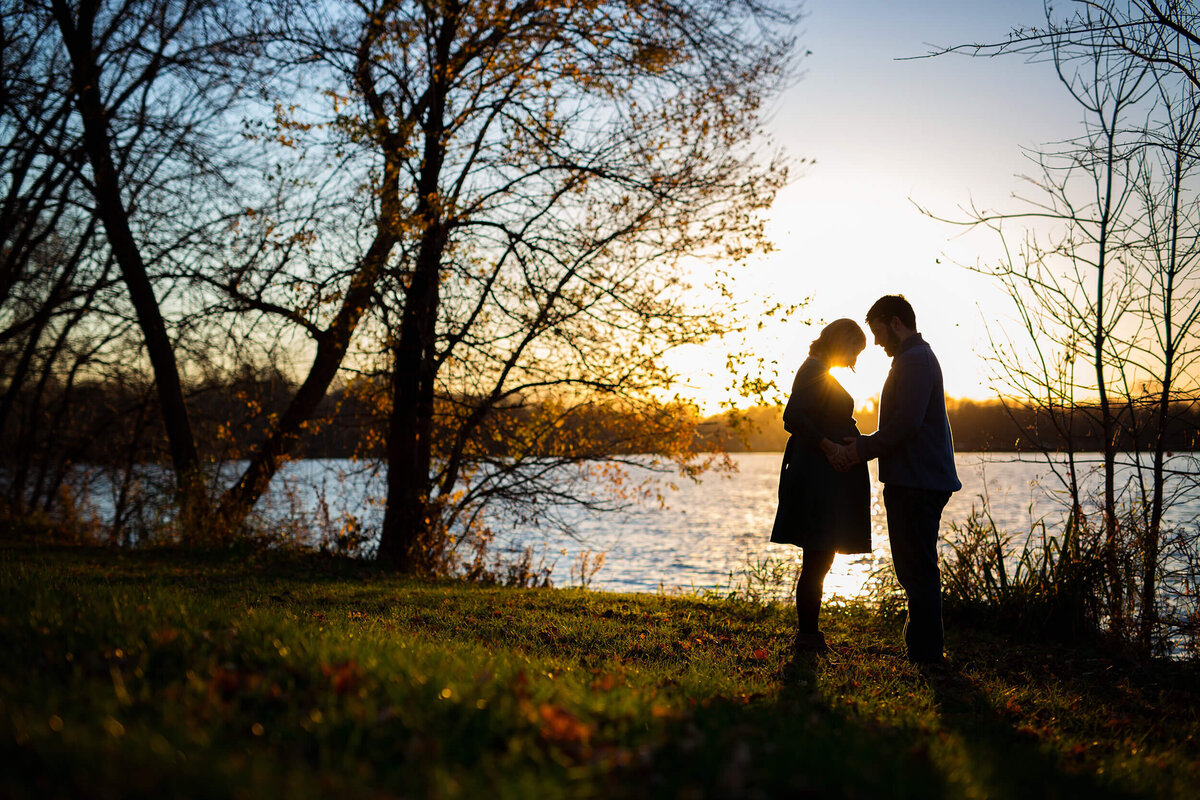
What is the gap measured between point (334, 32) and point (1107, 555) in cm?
1080

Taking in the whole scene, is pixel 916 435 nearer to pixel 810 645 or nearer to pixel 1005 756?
pixel 810 645

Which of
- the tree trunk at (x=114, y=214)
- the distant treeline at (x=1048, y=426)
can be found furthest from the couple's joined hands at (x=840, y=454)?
the tree trunk at (x=114, y=214)

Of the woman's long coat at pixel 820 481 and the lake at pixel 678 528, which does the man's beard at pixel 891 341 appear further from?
the lake at pixel 678 528

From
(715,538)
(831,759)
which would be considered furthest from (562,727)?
(715,538)

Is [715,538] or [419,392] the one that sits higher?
[419,392]

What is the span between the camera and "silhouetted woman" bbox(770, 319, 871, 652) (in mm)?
5184

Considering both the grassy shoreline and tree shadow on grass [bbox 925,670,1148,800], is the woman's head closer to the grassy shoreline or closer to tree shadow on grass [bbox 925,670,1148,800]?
the grassy shoreline

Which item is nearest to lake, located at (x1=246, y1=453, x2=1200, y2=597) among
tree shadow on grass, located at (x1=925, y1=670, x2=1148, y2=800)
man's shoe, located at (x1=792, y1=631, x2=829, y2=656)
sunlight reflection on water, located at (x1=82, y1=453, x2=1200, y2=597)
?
sunlight reflection on water, located at (x1=82, y1=453, x2=1200, y2=597)

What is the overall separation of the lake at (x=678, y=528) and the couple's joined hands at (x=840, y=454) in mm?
848

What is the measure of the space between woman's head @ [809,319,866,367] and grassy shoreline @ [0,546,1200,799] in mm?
2116

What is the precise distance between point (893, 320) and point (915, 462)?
998 mm

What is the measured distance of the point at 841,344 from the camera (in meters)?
5.44

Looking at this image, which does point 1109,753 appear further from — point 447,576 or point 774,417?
point 447,576

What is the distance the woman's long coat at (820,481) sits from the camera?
5180 mm
